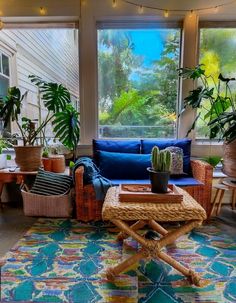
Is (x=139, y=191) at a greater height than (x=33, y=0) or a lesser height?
lesser

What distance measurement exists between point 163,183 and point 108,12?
8.19 feet

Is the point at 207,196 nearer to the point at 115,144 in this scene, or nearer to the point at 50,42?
the point at 115,144

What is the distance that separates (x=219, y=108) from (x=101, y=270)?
2201 mm

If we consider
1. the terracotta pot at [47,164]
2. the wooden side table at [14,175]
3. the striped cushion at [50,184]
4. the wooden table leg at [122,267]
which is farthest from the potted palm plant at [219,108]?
the wooden side table at [14,175]

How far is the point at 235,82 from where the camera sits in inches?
130

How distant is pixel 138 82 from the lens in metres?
3.36

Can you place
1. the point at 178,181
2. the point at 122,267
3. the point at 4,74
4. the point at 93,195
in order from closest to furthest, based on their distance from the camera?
the point at 122,267, the point at 93,195, the point at 178,181, the point at 4,74

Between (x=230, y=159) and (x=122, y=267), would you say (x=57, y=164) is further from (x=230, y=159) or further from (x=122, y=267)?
(x=230, y=159)

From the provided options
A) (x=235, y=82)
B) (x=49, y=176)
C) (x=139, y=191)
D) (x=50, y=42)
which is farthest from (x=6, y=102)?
(x=235, y=82)

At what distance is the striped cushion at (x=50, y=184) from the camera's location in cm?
269

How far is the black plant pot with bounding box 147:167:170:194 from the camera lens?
1.69 metres

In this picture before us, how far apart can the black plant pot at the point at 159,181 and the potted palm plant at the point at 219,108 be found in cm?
116

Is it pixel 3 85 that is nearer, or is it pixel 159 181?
pixel 159 181

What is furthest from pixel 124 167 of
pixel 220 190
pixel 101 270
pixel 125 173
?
pixel 101 270
